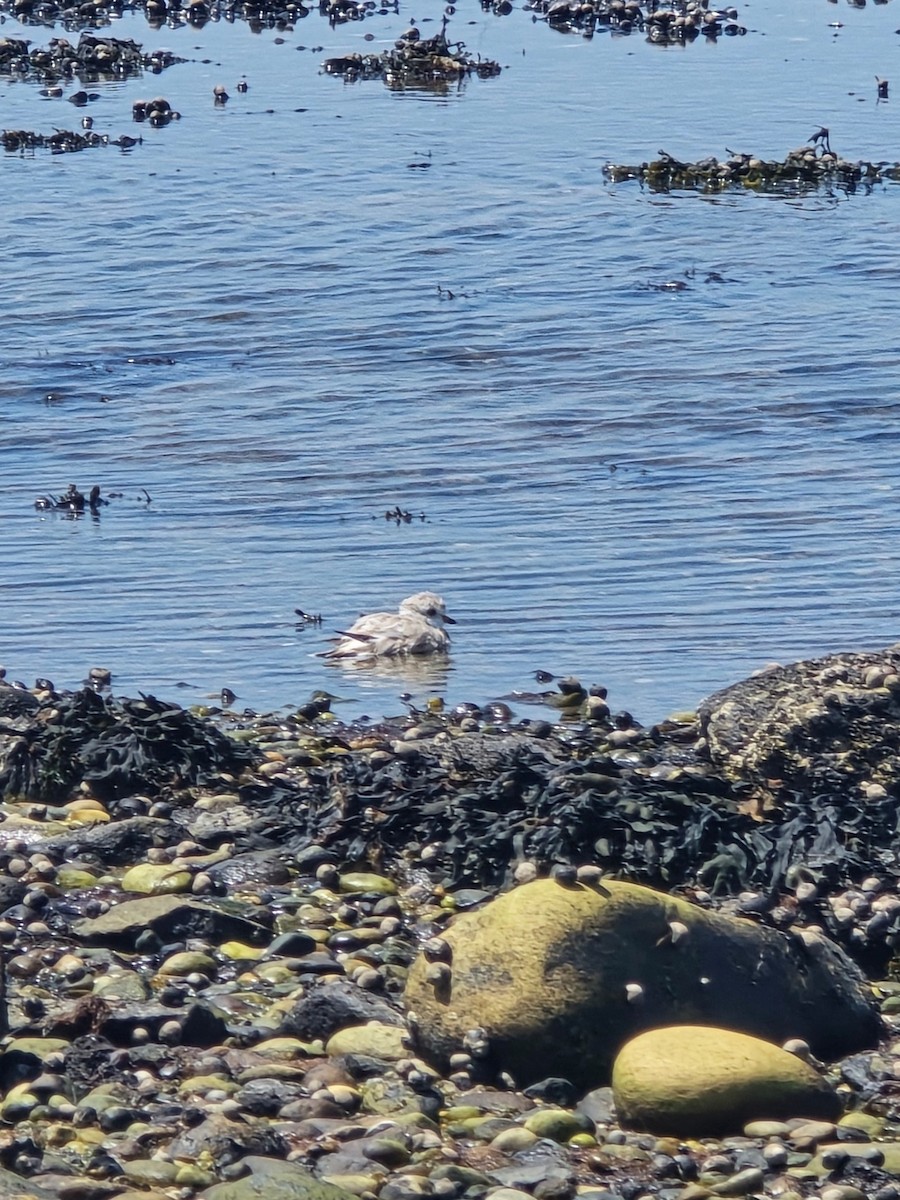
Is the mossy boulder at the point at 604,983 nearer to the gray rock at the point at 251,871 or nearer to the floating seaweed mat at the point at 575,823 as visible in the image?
the floating seaweed mat at the point at 575,823

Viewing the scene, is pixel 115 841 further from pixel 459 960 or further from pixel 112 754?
pixel 459 960

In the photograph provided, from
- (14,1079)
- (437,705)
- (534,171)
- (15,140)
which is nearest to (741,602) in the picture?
(437,705)

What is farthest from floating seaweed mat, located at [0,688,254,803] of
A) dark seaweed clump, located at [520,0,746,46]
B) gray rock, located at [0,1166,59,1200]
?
dark seaweed clump, located at [520,0,746,46]

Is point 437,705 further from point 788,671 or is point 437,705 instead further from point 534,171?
point 534,171

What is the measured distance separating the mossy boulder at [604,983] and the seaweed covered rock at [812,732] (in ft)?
6.07

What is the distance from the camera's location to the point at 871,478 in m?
14.8

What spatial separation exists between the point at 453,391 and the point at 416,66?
1882 cm

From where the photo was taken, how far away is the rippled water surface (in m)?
11.8

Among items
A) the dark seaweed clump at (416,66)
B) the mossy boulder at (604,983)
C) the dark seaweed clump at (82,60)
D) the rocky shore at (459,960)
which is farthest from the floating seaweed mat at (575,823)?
the dark seaweed clump at (82,60)

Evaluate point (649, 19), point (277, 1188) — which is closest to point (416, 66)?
point (649, 19)

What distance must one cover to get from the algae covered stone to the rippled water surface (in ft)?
15.7

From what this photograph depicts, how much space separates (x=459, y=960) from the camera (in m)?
5.93

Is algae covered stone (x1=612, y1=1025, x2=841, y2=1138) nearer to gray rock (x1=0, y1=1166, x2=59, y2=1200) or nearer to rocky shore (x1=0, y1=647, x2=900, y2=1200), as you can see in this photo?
rocky shore (x1=0, y1=647, x2=900, y2=1200)

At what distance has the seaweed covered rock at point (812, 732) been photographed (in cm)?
805
